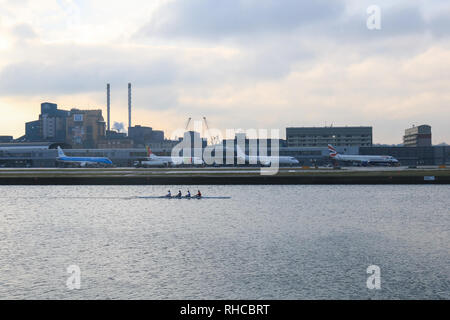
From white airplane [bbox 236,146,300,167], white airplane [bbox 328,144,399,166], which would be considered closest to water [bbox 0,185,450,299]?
white airplane [bbox 236,146,300,167]

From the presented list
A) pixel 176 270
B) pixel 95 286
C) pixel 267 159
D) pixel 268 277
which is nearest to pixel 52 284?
pixel 95 286

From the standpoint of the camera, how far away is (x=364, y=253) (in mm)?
34344

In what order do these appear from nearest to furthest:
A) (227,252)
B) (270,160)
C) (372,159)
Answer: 1. (227,252)
2. (270,160)
3. (372,159)

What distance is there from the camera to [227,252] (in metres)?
34.6

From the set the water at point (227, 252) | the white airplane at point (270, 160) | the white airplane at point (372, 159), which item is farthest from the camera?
the white airplane at point (372, 159)

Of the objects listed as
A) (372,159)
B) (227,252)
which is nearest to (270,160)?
(372,159)

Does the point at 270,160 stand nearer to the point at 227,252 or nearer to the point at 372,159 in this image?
the point at 372,159

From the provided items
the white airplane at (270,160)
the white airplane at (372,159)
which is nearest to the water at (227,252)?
the white airplane at (270,160)

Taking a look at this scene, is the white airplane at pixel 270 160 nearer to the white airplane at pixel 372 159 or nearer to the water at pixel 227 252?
the white airplane at pixel 372 159

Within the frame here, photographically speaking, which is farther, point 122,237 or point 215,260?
point 122,237

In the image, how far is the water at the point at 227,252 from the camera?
25.8 meters

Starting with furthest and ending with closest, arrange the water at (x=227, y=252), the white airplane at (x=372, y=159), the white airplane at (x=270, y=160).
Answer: the white airplane at (x=372, y=159), the white airplane at (x=270, y=160), the water at (x=227, y=252)
